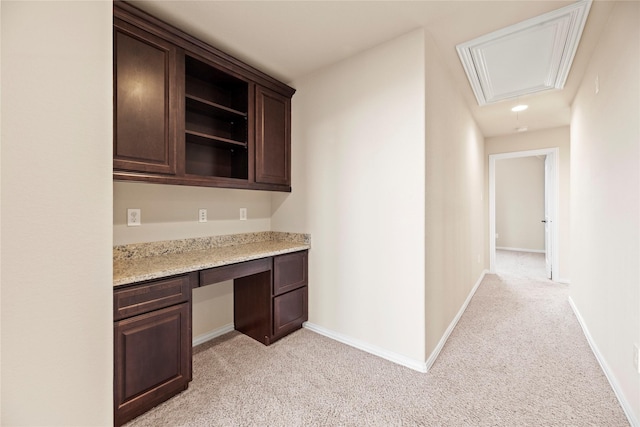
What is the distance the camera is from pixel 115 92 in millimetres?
1642

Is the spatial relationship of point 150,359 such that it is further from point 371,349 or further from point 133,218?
point 371,349

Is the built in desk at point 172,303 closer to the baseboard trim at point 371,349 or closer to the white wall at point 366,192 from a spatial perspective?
the baseboard trim at point 371,349

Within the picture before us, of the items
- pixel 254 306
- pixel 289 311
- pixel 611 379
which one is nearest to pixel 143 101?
pixel 254 306

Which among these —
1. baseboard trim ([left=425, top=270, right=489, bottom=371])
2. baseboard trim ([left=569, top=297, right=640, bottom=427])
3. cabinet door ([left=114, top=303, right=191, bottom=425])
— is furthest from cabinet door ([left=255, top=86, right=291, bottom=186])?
baseboard trim ([left=569, top=297, right=640, bottom=427])

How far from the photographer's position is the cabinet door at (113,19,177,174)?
167 centimetres

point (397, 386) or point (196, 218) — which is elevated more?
point (196, 218)

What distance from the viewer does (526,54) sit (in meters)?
2.27

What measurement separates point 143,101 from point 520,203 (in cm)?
850

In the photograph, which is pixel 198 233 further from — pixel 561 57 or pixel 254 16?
pixel 561 57

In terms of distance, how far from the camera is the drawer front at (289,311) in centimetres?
242

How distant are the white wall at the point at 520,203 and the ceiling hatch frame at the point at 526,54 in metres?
5.19
